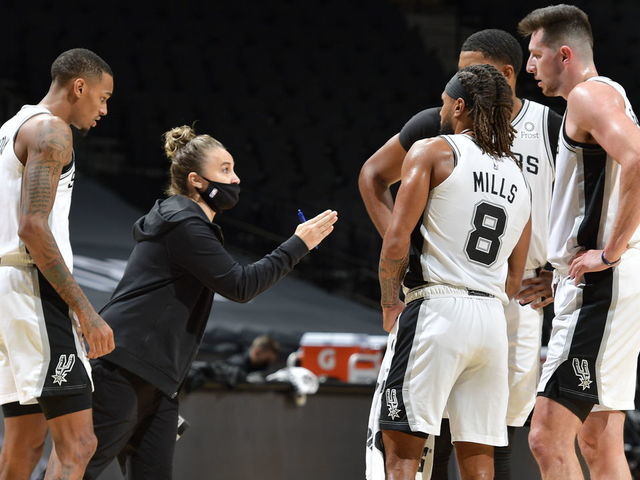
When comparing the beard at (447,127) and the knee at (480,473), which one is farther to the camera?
the beard at (447,127)

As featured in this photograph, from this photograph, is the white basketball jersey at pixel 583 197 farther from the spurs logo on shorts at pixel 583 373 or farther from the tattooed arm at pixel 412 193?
the tattooed arm at pixel 412 193

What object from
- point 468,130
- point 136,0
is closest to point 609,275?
point 468,130

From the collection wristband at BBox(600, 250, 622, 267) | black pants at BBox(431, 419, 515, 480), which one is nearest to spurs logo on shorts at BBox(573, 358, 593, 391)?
wristband at BBox(600, 250, 622, 267)

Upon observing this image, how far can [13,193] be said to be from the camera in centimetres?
351

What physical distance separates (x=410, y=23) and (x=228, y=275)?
1313 cm

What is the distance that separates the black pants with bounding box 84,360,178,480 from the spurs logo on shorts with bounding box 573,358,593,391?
58.1 inches

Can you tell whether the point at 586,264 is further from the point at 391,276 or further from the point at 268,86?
the point at 268,86

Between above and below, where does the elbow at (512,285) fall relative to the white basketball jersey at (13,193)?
below

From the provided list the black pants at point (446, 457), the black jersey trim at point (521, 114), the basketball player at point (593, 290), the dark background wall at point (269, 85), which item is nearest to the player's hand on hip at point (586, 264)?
the basketball player at point (593, 290)

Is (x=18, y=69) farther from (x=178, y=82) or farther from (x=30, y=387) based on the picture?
(x=30, y=387)

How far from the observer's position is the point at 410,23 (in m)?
16.1

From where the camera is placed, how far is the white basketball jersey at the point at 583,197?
3.50m

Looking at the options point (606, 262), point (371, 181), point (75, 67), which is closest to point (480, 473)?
point (606, 262)

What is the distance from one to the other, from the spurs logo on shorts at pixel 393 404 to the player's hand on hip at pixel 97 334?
0.97 meters
